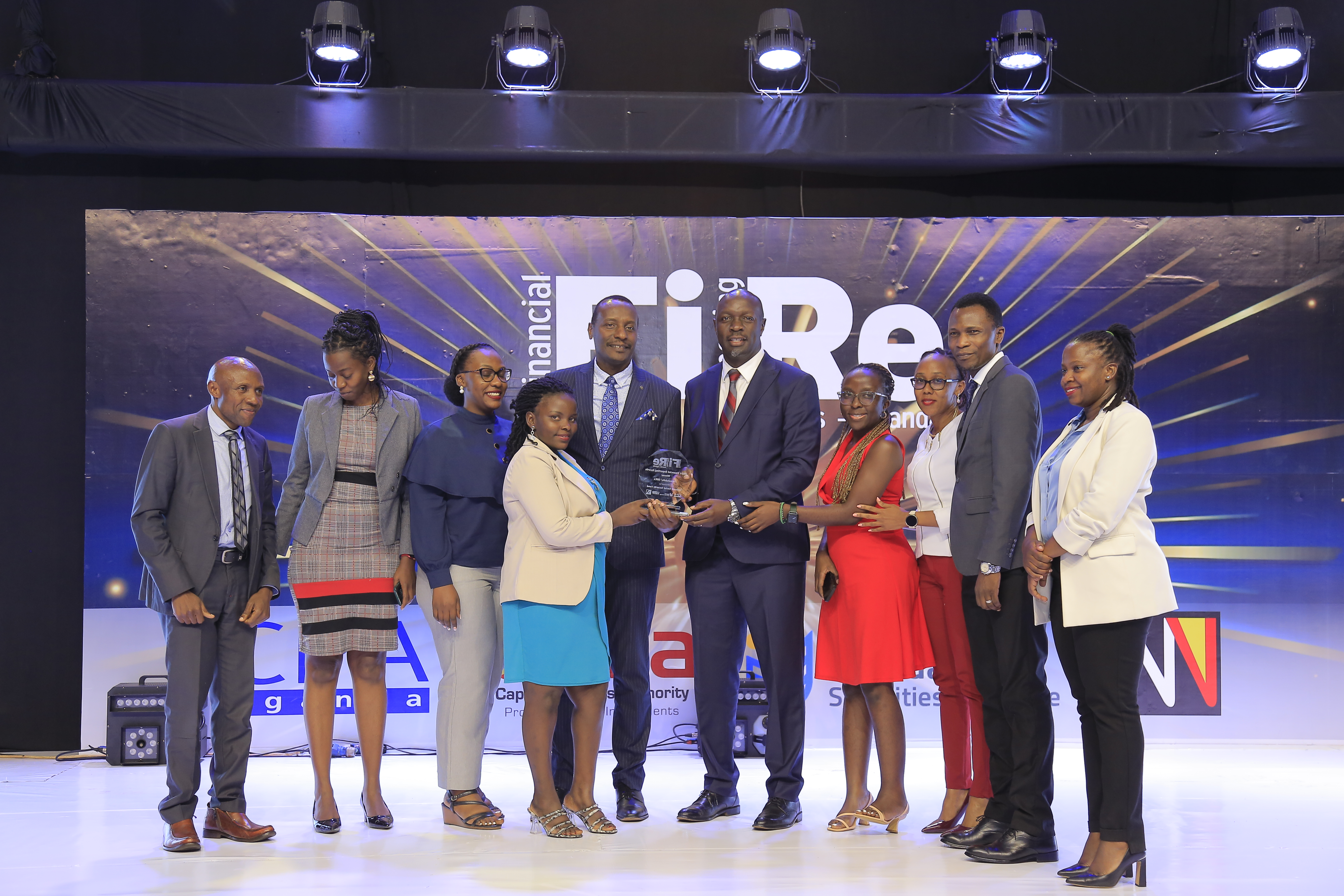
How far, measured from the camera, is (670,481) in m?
3.85

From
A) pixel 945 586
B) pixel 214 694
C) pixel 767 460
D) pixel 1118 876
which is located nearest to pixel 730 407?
pixel 767 460

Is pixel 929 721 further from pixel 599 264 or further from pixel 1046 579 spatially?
pixel 599 264

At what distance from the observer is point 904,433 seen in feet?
18.8

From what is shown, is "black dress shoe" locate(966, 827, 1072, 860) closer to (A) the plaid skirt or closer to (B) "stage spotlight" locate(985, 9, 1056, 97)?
(A) the plaid skirt

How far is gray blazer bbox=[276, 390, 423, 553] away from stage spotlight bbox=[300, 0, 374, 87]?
7.87 ft

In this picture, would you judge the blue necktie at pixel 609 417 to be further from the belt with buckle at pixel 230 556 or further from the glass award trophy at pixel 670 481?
the belt with buckle at pixel 230 556

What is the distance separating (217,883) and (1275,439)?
5.76m

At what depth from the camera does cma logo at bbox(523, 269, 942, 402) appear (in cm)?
571

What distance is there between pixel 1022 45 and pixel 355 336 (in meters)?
3.94

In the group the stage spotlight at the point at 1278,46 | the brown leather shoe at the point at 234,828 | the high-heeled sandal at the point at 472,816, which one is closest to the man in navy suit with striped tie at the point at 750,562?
the high-heeled sandal at the point at 472,816

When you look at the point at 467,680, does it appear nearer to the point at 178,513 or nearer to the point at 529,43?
the point at 178,513

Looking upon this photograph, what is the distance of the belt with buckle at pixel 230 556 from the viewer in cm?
383

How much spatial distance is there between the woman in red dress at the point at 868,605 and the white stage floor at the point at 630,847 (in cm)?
25

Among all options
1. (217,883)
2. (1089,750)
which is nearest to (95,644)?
(217,883)
